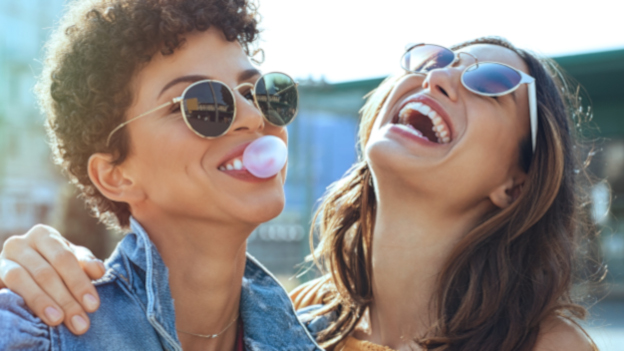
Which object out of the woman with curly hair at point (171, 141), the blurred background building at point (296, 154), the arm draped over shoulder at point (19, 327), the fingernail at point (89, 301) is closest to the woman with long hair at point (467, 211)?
the blurred background building at point (296, 154)

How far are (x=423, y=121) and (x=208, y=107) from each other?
1.36m

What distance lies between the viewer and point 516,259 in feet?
9.32

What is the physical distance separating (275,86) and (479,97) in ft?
3.61

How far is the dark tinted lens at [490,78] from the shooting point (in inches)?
117

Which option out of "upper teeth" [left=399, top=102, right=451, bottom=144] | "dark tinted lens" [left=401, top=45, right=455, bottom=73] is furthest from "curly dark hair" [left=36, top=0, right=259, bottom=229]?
"dark tinted lens" [left=401, top=45, right=455, bottom=73]

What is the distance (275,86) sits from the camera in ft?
8.16

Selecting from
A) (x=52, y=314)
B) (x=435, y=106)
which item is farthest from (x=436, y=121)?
(x=52, y=314)

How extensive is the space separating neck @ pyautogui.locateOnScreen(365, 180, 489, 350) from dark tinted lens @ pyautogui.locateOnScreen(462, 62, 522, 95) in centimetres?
61

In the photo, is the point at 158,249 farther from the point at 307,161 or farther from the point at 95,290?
the point at 307,161

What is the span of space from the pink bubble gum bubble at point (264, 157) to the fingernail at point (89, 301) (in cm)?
70

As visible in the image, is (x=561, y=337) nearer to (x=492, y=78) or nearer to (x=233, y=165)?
(x=492, y=78)

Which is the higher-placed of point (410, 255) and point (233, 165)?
point (233, 165)

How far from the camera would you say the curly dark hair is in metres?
2.32

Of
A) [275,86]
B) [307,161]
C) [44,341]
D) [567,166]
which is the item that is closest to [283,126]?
[275,86]
